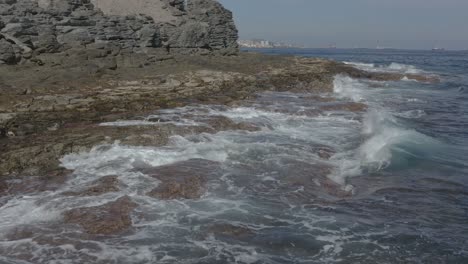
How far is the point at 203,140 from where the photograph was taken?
12789mm

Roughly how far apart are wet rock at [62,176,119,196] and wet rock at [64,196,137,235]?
0.66 m

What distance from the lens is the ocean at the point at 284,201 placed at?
6.73 meters

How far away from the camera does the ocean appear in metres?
6.73

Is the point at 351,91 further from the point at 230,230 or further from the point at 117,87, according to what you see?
the point at 230,230

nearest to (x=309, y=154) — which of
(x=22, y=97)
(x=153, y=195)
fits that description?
(x=153, y=195)

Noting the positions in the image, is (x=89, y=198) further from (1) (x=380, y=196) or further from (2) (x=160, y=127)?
(1) (x=380, y=196)

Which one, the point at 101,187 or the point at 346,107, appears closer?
the point at 101,187

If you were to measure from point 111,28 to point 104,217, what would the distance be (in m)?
21.9

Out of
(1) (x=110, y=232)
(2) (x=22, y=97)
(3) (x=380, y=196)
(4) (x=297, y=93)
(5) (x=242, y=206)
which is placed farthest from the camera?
(4) (x=297, y=93)

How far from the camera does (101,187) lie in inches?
357

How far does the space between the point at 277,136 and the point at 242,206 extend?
18.9 feet

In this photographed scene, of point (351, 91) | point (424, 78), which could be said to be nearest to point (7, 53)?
point (351, 91)

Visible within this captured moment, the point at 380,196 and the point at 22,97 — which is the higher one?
the point at 22,97

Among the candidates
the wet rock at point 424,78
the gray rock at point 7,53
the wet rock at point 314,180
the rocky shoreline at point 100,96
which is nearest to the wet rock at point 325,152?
the wet rock at point 314,180
